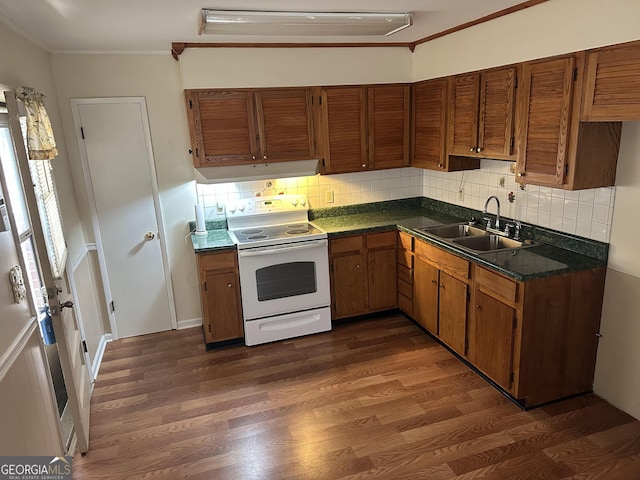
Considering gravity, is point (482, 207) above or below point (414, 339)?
above

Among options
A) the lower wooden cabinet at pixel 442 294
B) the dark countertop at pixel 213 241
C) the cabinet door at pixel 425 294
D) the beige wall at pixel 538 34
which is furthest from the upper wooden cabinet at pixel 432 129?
the dark countertop at pixel 213 241

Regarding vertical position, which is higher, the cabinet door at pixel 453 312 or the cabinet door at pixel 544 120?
the cabinet door at pixel 544 120

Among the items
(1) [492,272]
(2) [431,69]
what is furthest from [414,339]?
→ (2) [431,69]

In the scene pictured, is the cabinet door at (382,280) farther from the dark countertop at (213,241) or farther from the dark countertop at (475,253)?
the dark countertop at (213,241)

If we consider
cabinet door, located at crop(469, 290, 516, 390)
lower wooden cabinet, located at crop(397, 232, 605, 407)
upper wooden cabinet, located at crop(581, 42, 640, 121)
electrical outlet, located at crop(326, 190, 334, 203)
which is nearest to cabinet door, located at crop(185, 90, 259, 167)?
electrical outlet, located at crop(326, 190, 334, 203)

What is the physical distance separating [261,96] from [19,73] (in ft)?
5.44

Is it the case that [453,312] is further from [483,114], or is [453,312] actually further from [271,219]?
[271,219]

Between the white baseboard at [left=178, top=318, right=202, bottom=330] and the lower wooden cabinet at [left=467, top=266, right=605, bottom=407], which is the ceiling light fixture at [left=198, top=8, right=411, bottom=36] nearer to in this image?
the lower wooden cabinet at [left=467, top=266, right=605, bottom=407]

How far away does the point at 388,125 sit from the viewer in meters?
4.01

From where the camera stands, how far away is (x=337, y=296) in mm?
3945

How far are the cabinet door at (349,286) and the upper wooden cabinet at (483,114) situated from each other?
1.25 meters

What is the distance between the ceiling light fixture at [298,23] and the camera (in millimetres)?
2537

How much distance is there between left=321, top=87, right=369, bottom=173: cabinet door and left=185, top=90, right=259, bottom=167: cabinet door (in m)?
0.63

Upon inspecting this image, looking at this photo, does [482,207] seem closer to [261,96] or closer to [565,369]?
[565,369]
